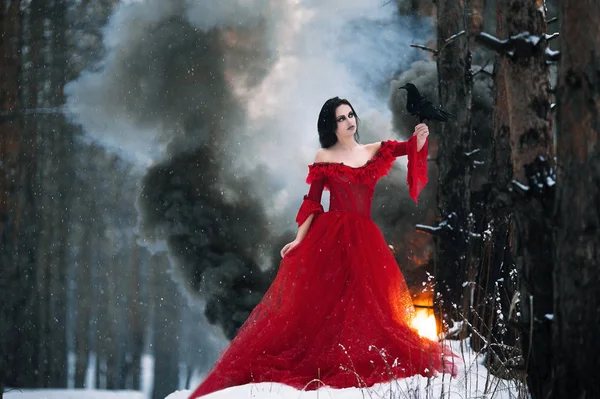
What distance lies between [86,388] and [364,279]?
14.8 metres

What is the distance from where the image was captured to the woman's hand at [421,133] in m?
3.78

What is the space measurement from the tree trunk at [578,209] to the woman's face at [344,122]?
1.73 m

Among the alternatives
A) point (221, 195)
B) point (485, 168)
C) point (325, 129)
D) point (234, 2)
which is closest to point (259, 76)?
point (234, 2)

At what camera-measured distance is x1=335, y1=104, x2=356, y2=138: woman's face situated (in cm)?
407

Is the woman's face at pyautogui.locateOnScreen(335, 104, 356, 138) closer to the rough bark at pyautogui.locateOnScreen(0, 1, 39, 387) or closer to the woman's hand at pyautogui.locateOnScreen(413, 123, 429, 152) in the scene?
the woman's hand at pyautogui.locateOnScreen(413, 123, 429, 152)

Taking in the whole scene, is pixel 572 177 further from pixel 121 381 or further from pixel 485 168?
pixel 121 381

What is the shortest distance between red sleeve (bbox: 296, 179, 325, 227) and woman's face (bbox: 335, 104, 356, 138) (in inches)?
11.8

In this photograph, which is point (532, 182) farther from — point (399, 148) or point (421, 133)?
point (399, 148)

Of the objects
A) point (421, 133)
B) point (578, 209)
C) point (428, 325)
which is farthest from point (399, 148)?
point (428, 325)

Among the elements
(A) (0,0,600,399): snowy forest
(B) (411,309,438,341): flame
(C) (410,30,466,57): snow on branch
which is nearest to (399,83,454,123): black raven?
(C) (410,30,466,57): snow on branch

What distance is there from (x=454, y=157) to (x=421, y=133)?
1667 mm

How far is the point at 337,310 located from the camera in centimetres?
370

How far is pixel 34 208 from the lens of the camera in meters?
14.8

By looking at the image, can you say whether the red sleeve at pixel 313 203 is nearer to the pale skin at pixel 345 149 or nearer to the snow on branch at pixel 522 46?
the pale skin at pixel 345 149
